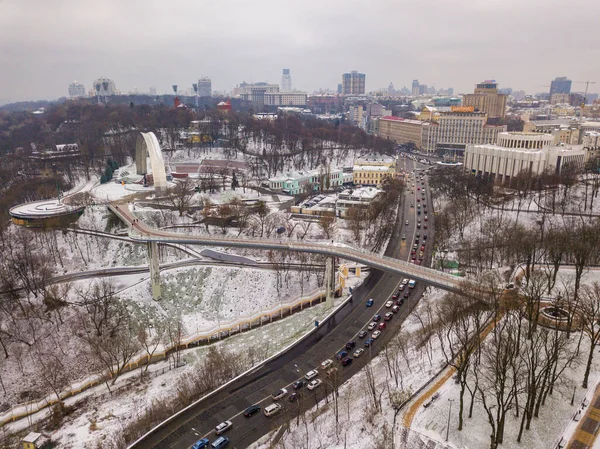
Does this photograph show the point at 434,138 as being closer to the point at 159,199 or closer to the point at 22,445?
the point at 159,199

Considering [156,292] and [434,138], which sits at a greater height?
[434,138]

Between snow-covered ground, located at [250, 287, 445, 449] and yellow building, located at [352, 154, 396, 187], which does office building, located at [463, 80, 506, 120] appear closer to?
yellow building, located at [352, 154, 396, 187]

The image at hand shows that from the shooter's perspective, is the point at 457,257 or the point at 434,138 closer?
the point at 457,257

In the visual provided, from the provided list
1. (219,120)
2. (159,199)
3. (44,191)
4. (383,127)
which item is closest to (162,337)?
(159,199)

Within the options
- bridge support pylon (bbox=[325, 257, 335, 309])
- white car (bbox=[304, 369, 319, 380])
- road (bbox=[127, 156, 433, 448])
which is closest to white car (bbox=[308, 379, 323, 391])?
road (bbox=[127, 156, 433, 448])

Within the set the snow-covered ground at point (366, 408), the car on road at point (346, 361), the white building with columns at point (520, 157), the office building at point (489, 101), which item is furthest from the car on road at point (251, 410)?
the office building at point (489, 101)

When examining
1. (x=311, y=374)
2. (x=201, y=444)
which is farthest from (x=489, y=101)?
(x=201, y=444)
